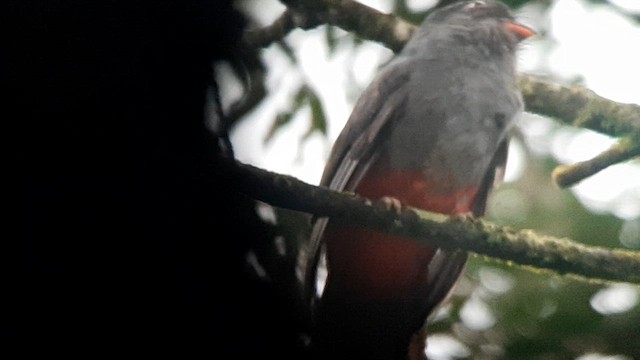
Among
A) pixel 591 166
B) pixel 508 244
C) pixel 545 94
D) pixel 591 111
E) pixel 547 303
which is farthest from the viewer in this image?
pixel 545 94

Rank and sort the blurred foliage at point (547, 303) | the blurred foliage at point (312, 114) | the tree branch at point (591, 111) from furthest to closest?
the tree branch at point (591, 111), the blurred foliage at point (547, 303), the blurred foliage at point (312, 114)

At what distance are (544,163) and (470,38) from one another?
15.9 inches

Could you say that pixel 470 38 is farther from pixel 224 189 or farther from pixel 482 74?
pixel 224 189

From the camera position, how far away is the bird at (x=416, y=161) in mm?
1924

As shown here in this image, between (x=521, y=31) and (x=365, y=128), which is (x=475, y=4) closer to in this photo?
(x=521, y=31)

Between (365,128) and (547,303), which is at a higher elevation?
(365,128)

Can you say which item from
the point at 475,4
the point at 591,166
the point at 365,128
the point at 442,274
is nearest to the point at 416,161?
the point at 365,128

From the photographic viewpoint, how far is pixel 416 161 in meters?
2.08

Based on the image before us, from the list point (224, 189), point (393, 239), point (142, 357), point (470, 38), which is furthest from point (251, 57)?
point (470, 38)

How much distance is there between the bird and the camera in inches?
75.7

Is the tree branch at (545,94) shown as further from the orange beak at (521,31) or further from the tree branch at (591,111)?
the orange beak at (521,31)

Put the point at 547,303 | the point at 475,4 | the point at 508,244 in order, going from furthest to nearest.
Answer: the point at 475,4, the point at 547,303, the point at 508,244

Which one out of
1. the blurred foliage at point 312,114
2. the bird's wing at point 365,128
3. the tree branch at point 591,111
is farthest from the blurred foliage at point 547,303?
the blurred foliage at point 312,114

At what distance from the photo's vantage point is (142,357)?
1.75 feet
